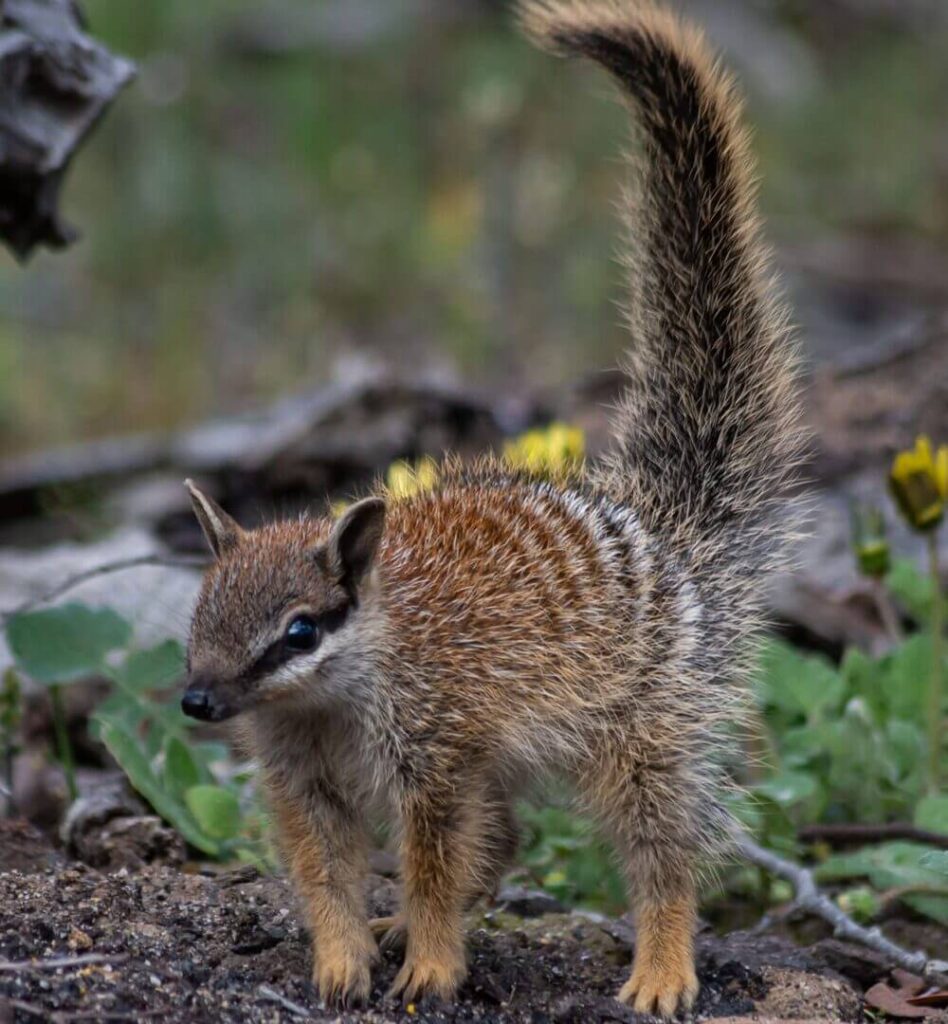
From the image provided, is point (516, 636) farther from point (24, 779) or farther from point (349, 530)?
point (24, 779)

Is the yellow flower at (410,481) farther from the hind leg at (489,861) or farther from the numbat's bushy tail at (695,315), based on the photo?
the hind leg at (489,861)

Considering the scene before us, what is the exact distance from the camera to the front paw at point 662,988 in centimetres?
371

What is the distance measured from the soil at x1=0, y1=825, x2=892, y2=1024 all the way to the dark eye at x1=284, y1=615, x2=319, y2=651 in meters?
0.71

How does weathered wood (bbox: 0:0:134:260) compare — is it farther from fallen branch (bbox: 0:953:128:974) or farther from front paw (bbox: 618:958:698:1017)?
front paw (bbox: 618:958:698:1017)

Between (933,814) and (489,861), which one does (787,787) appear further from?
(489,861)

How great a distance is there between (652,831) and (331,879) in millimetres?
778

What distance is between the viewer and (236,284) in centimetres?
1082

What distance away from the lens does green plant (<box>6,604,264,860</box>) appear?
14.6 feet

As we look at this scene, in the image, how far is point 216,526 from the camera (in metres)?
3.81

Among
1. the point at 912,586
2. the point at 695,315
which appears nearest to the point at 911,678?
the point at 912,586

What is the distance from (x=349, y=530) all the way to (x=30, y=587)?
257 centimetres

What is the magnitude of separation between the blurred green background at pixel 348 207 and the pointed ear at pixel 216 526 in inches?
206

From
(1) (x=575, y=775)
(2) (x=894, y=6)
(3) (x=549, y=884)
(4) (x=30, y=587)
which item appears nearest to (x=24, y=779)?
(4) (x=30, y=587)

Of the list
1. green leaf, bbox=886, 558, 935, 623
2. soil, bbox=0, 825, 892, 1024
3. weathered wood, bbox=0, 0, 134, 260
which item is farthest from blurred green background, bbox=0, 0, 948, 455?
soil, bbox=0, 825, 892, 1024
